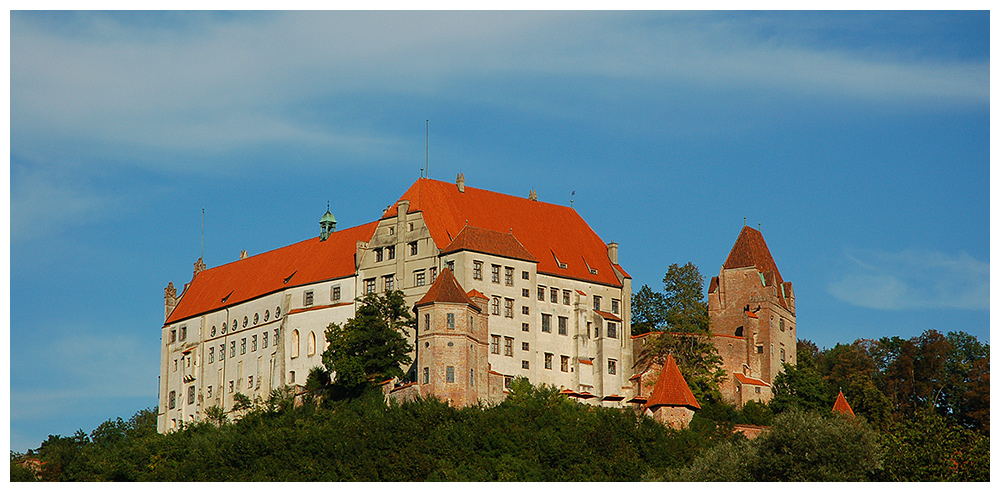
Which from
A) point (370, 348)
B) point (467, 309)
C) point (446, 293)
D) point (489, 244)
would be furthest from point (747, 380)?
point (370, 348)

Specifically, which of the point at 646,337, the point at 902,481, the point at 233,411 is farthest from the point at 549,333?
the point at 902,481

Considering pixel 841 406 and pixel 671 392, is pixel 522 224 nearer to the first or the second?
pixel 671 392

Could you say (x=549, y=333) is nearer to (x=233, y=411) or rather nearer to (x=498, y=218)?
(x=498, y=218)

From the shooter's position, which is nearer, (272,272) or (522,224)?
(522,224)

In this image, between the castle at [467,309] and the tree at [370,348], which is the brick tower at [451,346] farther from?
the tree at [370,348]

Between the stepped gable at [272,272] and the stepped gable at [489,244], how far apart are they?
28.4 ft

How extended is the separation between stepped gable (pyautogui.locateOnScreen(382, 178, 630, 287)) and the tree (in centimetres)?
619

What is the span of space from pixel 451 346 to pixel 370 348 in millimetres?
5216

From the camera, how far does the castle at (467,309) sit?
86.2 m

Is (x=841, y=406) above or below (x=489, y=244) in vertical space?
below

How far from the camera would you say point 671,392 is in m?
82.9

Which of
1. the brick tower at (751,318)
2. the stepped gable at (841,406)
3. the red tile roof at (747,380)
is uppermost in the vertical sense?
the brick tower at (751,318)

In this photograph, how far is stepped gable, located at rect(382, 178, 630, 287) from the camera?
95.9 meters

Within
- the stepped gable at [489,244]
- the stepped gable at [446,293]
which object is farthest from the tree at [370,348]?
the stepped gable at [489,244]
